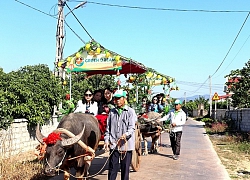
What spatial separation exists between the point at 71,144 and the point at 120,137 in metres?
1.00

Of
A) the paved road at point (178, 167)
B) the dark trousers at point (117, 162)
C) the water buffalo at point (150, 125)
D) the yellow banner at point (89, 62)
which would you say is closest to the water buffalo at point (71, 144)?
the dark trousers at point (117, 162)

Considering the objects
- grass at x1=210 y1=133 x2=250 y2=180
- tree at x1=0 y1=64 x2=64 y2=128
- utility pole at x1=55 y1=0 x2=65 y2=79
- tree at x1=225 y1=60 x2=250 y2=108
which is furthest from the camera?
tree at x1=225 y1=60 x2=250 y2=108

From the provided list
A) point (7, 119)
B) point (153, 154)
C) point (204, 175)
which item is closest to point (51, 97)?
point (7, 119)

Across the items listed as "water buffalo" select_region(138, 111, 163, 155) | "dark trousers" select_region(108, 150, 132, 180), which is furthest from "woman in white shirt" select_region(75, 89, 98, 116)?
"water buffalo" select_region(138, 111, 163, 155)

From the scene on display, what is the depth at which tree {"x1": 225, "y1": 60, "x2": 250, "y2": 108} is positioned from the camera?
612 inches

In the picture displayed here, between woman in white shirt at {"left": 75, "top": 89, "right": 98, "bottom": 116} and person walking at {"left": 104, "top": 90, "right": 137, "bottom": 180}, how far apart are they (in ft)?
6.41

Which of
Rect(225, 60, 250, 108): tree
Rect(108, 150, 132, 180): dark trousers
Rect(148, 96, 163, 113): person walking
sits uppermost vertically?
Rect(225, 60, 250, 108): tree

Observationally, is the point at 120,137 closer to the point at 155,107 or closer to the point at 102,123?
the point at 102,123

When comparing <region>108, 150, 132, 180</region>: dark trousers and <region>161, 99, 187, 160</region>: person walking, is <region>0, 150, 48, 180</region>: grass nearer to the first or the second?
<region>108, 150, 132, 180</region>: dark trousers

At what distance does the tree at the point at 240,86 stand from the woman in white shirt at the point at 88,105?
966 cm

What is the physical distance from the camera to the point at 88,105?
26.5ft

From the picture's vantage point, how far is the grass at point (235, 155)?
878cm

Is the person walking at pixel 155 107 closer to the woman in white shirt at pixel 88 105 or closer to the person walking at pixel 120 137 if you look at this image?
the woman in white shirt at pixel 88 105

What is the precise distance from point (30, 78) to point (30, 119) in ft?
5.65
